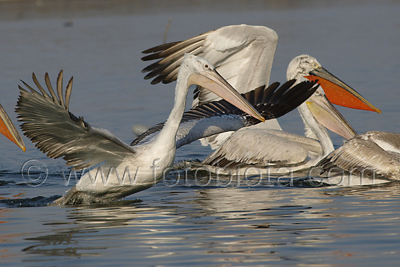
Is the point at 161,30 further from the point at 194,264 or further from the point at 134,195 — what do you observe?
the point at 194,264

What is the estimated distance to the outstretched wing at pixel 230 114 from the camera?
6.10m

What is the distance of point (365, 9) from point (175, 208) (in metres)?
23.6

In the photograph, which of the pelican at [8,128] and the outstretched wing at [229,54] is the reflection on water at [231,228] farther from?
the outstretched wing at [229,54]

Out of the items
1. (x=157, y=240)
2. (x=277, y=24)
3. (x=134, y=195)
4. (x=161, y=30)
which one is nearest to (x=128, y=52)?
(x=161, y=30)

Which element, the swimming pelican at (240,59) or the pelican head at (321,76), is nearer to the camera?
the swimming pelican at (240,59)

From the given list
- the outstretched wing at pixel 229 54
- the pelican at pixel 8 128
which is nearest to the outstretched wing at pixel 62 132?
the pelican at pixel 8 128

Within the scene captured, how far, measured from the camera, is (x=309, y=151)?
25.4 feet

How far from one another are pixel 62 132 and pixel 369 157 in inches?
118

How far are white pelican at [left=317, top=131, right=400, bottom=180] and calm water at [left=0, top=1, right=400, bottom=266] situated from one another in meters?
0.20

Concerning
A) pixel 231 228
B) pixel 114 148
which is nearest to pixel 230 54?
pixel 114 148

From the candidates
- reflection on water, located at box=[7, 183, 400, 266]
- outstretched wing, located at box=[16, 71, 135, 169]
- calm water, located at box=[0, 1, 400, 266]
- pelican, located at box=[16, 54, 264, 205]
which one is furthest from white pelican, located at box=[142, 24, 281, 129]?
outstretched wing, located at box=[16, 71, 135, 169]
